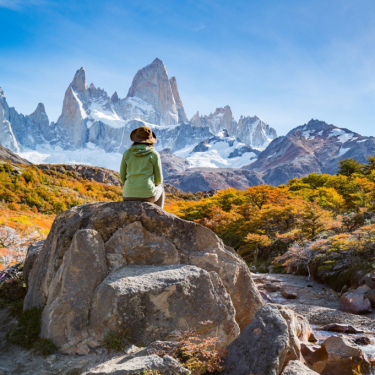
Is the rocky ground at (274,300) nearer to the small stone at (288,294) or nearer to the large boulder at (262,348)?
the small stone at (288,294)

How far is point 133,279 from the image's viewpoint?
433 centimetres

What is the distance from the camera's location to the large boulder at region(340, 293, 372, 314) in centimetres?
889

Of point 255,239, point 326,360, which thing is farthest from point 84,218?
point 255,239

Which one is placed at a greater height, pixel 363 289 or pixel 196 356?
pixel 196 356

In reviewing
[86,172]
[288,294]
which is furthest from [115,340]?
[86,172]

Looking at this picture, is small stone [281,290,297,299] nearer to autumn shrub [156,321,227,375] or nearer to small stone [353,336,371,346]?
small stone [353,336,371,346]

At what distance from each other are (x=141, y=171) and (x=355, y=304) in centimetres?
768

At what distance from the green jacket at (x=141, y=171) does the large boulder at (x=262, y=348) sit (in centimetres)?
268

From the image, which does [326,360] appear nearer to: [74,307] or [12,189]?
[74,307]

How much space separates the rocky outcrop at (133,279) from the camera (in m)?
4.12

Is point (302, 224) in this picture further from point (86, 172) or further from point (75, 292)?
point (86, 172)

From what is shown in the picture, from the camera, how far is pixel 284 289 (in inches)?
492

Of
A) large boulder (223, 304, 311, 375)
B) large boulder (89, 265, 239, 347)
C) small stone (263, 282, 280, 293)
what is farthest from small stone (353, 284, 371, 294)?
large boulder (89, 265, 239, 347)

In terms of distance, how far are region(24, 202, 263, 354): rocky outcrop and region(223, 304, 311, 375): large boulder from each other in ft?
1.96
